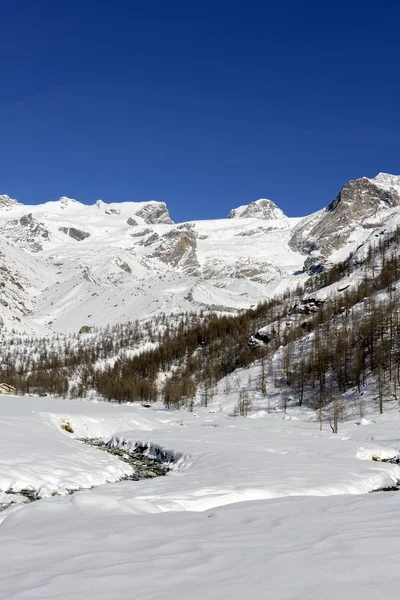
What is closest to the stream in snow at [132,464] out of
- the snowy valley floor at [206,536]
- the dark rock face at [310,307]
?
the snowy valley floor at [206,536]

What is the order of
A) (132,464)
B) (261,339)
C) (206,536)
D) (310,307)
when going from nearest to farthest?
(206,536), (132,464), (261,339), (310,307)

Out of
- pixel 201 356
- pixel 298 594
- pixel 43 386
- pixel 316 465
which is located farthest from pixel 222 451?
pixel 43 386

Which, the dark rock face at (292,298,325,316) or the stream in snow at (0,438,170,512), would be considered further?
the dark rock face at (292,298,325,316)

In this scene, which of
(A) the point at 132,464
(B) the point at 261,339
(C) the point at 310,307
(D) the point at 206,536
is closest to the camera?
(D) the point at 206,536

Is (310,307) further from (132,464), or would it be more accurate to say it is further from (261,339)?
(132,464)

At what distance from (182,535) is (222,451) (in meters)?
23.3

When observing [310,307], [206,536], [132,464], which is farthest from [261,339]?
[206,536]

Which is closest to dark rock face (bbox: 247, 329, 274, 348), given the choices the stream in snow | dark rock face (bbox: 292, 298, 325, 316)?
dark rock face (bbox: 292, 298, 325, 316)

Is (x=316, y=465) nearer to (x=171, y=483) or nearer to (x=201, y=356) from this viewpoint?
(x=171, y=483)

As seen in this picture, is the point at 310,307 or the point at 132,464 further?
the point at 310,307

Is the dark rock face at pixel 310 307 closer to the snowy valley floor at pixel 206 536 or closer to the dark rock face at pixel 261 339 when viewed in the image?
the dark rock face at pixel 261 339

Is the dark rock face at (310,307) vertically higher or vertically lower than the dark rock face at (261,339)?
higher

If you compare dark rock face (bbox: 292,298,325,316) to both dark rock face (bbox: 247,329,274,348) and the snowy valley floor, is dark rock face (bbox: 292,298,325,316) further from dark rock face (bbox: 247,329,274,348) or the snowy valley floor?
the snowy valley floor

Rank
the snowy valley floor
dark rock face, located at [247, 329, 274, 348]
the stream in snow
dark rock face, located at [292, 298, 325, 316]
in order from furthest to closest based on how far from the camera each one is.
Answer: dark rock face, located at [292, 298, 325, 316] → dark rock face, located at [247, 329, 274, 348] → the stream in snow → the snowy valley floor
